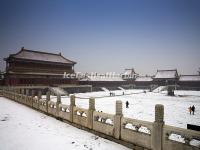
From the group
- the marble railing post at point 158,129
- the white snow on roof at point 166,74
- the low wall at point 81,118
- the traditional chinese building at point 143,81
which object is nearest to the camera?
the marble railing post at point 158,129

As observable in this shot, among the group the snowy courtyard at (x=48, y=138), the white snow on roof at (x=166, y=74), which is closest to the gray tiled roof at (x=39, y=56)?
the snowy courtyard at (x=48, y=138)

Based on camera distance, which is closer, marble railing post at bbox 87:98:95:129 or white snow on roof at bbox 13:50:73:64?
marble railing post at bbox 87:98:95:129

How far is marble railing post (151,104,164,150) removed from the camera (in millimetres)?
5750

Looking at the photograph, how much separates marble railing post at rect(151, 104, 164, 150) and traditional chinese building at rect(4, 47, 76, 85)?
119 ft

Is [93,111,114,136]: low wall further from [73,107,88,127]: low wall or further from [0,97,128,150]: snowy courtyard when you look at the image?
[73,107,88,127]: low wall

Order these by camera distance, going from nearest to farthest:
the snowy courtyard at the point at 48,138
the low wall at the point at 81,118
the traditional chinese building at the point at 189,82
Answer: the snowy courtyard at the point at 48,138
the low wall at the point at 81,118
the traditional chinese building at the point at 189,82

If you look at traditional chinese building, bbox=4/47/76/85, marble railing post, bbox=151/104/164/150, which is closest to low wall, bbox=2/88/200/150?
marble railing post, bbox=151/104/164/150

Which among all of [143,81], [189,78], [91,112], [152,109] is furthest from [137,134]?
[143,81]

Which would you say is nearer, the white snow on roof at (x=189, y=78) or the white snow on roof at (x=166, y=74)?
the white snow on roof at (x=189, y=78)

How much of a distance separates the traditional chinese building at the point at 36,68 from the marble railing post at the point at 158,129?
36.2 m

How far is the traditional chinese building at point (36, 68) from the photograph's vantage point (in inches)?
1503

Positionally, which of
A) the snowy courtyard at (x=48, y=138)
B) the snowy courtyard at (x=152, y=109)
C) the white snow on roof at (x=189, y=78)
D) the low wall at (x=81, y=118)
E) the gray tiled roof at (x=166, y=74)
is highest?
the gray tiled roof at (x=166, y=74)

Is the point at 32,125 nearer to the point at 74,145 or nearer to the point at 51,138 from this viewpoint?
the point at 51,138

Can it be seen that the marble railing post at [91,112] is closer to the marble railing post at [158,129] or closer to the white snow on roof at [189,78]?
the marble railing post at [158,129]
